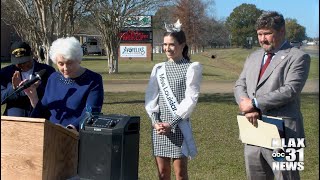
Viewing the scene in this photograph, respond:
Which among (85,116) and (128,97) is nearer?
(85,116)

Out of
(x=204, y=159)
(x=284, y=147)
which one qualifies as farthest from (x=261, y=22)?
(x=204, y=159)

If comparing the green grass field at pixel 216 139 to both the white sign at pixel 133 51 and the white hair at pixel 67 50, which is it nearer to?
the white hair at pixel 67 50

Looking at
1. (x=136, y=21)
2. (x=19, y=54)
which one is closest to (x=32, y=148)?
(x=19, y=54)

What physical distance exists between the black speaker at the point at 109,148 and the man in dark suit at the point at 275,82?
2.83ft

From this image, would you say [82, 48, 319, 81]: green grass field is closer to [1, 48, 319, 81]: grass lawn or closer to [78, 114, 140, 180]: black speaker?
[1, 48, 319, 81]: grass lawn

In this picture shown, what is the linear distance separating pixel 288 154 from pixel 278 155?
2.9 inches

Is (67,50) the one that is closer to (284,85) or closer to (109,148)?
(109,148)

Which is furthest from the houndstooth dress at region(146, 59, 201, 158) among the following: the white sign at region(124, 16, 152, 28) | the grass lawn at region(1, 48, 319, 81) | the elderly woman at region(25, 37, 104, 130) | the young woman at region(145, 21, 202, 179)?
the white sign at region(124, 16, 152, 28)

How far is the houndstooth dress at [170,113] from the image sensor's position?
4.63 meters

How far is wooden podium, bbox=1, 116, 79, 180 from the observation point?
153 inches

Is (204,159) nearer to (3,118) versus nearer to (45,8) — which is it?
(3,118)

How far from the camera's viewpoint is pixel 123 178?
3.88m

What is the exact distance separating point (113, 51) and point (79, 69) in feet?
101

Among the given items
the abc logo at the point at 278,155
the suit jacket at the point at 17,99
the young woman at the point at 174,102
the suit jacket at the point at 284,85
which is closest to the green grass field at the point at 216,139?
the suit jacket at the point at 284,85
